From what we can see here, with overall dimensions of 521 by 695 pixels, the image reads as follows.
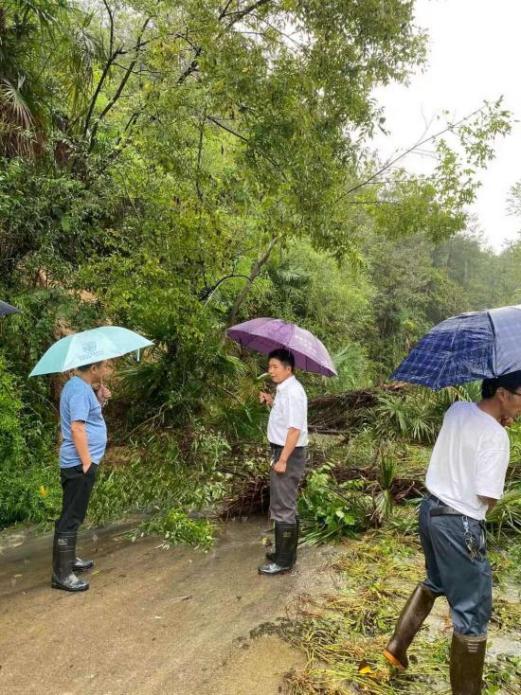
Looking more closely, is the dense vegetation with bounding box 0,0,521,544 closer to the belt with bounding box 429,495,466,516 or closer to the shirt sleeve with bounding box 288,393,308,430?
the shirt sleeve with bounding box 288,393,308,430

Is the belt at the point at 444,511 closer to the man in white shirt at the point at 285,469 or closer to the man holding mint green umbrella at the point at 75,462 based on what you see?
the man in white shirt at the point at 285,469

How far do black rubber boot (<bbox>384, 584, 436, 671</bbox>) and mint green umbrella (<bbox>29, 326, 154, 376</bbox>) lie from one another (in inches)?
97.7

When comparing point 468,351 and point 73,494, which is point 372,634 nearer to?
point 468,351

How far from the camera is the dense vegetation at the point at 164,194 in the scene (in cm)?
565

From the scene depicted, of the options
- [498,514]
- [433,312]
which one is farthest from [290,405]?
[433,312]

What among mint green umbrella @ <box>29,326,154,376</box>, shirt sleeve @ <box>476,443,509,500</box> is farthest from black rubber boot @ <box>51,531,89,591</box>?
shirt sleeve @ <box>476,443,509,500</box>

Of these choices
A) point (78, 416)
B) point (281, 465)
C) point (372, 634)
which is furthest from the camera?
point (281, 465)

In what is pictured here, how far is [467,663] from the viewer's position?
239 cm

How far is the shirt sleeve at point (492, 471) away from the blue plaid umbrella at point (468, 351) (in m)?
0.34

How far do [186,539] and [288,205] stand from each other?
3867mm

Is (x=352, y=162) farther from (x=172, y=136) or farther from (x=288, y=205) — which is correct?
(x=172, y=136)

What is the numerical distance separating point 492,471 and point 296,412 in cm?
189

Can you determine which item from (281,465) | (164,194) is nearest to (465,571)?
(281,465)

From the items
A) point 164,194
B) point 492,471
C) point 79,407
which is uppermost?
point 164,194
